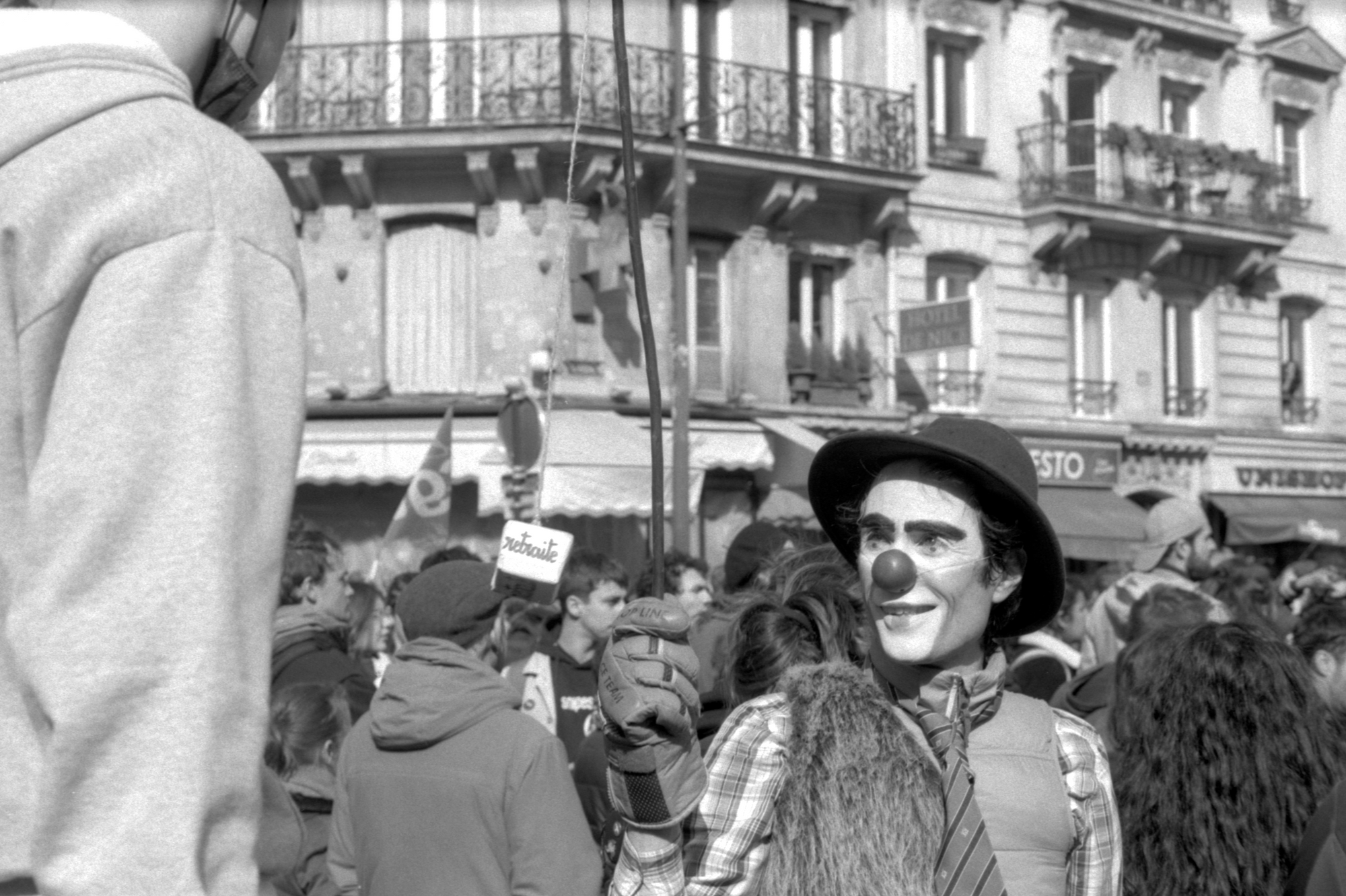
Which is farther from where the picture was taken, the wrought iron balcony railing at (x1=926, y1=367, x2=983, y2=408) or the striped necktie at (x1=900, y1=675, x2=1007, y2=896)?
the wrought iron balcony railing at (x1=926, y1=367, x2=983, y2=408)

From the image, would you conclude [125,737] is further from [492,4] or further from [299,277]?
[492,4]

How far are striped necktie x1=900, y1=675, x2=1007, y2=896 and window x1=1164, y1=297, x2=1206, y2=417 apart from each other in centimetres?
2211

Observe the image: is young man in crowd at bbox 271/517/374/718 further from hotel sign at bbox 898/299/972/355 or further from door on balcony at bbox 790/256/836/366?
door on balcony at bbox 790/256/836/366

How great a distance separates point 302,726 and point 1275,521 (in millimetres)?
21602

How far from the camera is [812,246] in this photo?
808 inches

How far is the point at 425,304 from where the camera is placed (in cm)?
1875

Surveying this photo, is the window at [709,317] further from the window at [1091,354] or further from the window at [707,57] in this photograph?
the window at [1091,354]

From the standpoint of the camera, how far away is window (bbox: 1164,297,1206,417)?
23.9 m

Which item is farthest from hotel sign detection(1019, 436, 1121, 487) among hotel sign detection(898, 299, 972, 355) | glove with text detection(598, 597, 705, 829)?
glove with text detection(598, 597, 705, 829)

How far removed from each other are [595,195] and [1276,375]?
1188 cm

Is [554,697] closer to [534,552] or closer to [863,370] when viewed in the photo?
[534,552]

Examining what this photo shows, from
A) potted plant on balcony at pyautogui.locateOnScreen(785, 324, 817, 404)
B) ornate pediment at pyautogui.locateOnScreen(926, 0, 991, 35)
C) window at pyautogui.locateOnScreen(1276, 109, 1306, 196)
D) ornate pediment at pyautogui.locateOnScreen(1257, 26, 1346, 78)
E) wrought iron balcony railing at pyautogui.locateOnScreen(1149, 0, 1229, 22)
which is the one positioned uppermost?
wrought iron balcony railing at pyautogui.locateOnScreen(1149, 0, 1229, 22)

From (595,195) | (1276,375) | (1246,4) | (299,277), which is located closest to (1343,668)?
(299,277)

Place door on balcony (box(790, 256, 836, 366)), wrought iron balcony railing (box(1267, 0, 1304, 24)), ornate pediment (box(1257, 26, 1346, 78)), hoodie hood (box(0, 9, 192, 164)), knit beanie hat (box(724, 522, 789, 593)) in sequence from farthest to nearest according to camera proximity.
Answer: wrought iron balcony railing (box(1267, 0, 1304, 24))
ornate pediment (box(1257, 26, 1346, 78))
door on balcony (box(790, 256, 836, 366))
knit beanie hat (box(724, 522, 789, 593))
hoodie hood (box(0, 9, 192, 164))
